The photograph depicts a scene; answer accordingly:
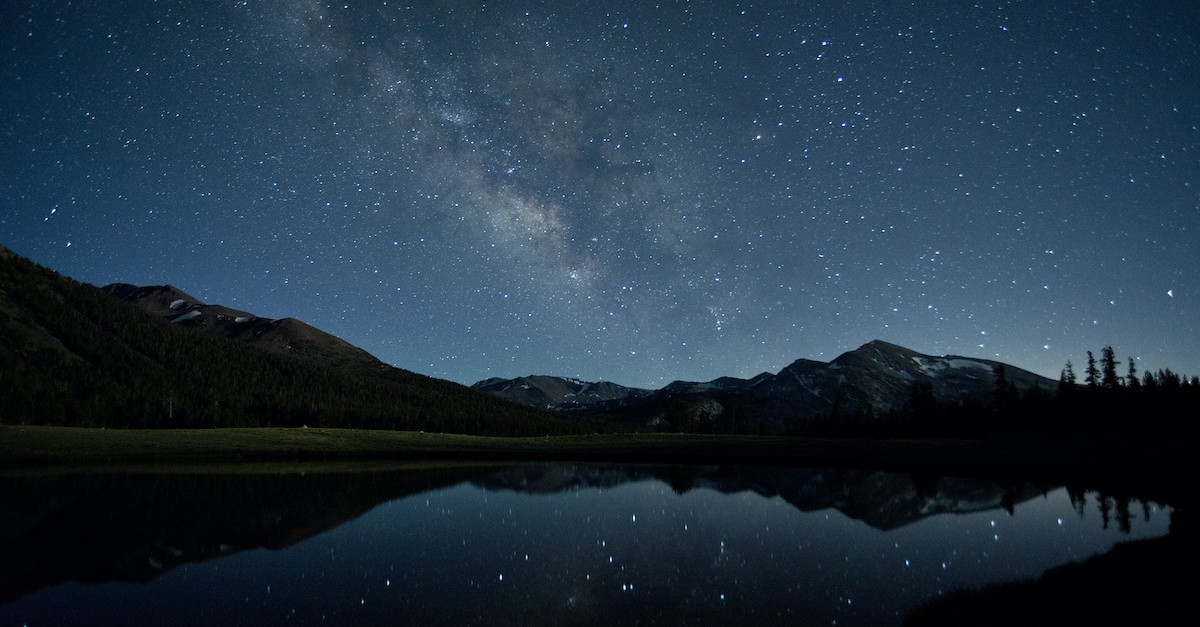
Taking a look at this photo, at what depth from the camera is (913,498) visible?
37.2 m

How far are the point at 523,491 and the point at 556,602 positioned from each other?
27.5 meters

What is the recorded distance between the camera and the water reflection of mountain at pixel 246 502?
64.5 ft

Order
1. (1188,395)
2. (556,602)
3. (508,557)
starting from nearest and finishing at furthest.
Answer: (556,602) < (508,557) < (1188,395)

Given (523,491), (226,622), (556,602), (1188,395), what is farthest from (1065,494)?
(1188,395)

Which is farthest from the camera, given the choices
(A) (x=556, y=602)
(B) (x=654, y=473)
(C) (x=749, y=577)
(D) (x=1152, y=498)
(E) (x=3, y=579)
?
(B) (x=654, y=473)

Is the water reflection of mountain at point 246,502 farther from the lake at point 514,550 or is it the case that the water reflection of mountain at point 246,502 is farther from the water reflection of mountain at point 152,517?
the lake at point 514,550

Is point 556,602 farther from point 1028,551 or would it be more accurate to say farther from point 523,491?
point 523,491

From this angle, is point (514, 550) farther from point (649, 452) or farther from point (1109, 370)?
point (1109, 370)

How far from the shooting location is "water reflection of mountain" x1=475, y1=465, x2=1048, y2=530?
33312mm

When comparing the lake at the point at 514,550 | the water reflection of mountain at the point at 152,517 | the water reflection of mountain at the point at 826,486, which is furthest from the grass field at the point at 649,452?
the water reflection of mountain at the point at 152,517

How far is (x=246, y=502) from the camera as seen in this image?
32.5 m

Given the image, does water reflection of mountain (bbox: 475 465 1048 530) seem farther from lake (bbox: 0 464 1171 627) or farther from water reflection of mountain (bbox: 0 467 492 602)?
water reflection of mountain (bbox: 0 467 492 602)

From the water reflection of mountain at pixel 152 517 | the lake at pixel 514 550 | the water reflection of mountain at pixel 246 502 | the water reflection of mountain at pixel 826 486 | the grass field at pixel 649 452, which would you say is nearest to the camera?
the lake at pixel 514 550

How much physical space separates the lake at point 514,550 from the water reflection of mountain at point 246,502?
19 cm
